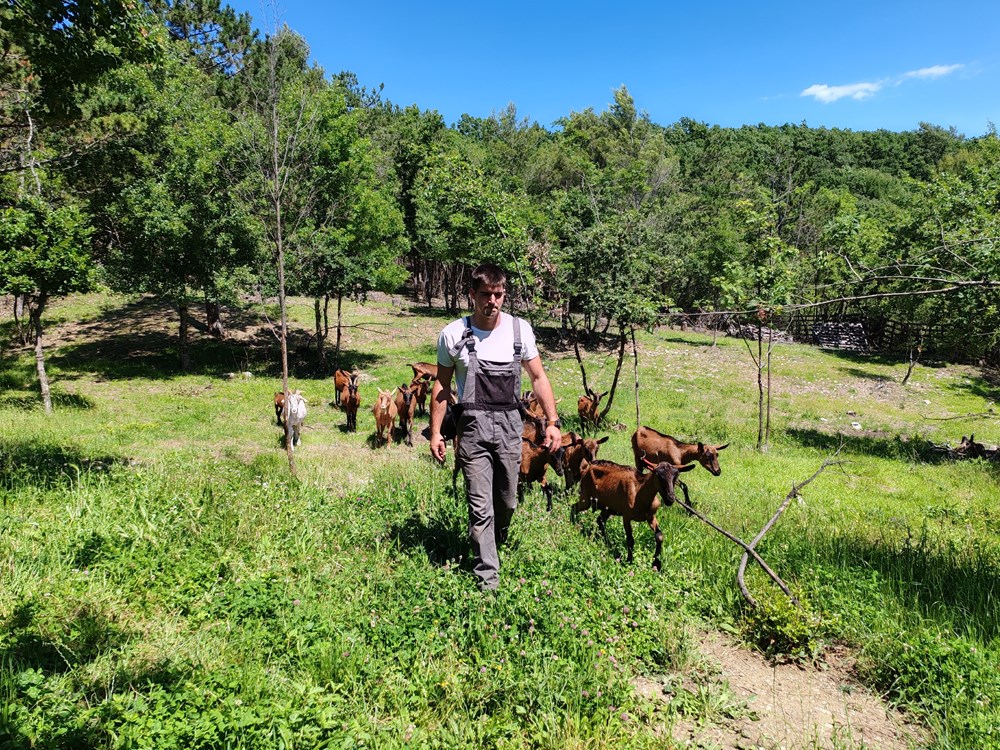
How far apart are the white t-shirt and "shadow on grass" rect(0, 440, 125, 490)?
14.3 ft

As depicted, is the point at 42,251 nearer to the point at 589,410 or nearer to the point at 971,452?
the point at 589,410

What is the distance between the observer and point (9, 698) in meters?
2.80

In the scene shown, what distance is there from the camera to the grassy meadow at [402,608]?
3086 millimetres

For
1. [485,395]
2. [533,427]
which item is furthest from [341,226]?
[485,395]

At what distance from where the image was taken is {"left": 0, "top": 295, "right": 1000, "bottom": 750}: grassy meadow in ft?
10.1

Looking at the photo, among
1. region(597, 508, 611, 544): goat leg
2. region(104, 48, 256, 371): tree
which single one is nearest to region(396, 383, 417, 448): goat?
region(597, 508, 611, 544): goat leg

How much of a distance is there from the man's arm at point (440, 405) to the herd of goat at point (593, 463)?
33cm

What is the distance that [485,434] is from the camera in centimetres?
452

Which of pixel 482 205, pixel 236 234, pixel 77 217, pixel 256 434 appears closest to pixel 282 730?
pixel 256 434

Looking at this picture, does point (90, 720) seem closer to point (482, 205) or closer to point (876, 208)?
point (482, 205)

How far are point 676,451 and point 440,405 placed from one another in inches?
233

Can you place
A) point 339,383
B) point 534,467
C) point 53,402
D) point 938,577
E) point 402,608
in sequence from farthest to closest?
1. point 339,383
2. point 53,402
3. point 534,467
4. point 938,577
5. point 402,608

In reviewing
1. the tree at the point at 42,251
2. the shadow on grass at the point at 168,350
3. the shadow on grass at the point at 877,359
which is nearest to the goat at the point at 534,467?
the tree at the point at 42,251

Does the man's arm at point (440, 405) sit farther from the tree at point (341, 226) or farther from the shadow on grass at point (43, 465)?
the tree at point (341, 226)
